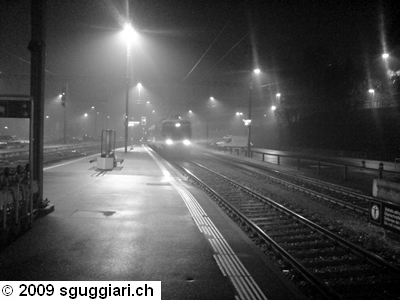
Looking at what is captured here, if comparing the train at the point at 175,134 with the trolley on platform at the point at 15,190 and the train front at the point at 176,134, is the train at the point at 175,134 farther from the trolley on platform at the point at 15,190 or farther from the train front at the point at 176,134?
the trolley on platform at the point at 15,190

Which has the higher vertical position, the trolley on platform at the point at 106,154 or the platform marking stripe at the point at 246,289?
the trolley on platform at the point at 106,154

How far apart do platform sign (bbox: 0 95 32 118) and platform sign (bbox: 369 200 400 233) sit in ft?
25.1

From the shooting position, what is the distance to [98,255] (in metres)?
6.42

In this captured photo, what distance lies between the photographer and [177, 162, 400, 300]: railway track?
5.44m

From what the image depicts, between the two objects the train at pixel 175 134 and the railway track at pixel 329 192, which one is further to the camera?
the train at pixel 175 134

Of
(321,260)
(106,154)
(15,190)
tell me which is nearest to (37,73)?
(15,190)

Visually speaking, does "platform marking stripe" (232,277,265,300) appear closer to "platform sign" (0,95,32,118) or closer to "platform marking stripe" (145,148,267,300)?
"platform marking stripe" (145,148,267,300)

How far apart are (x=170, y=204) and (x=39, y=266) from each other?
5.93 m

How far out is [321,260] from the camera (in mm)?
6836

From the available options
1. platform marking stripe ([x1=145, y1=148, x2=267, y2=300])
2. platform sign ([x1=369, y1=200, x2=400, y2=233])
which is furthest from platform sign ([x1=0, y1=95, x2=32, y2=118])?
platform sign ([x1=369, y1=200, x2=400, y2=233])

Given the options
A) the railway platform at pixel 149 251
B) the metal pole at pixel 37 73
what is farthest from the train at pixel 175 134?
the metal pole at pixel 37 73

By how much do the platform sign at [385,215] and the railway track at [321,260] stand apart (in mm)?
1234

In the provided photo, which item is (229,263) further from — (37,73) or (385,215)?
(37,73)

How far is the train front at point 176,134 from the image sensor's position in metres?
35.5
